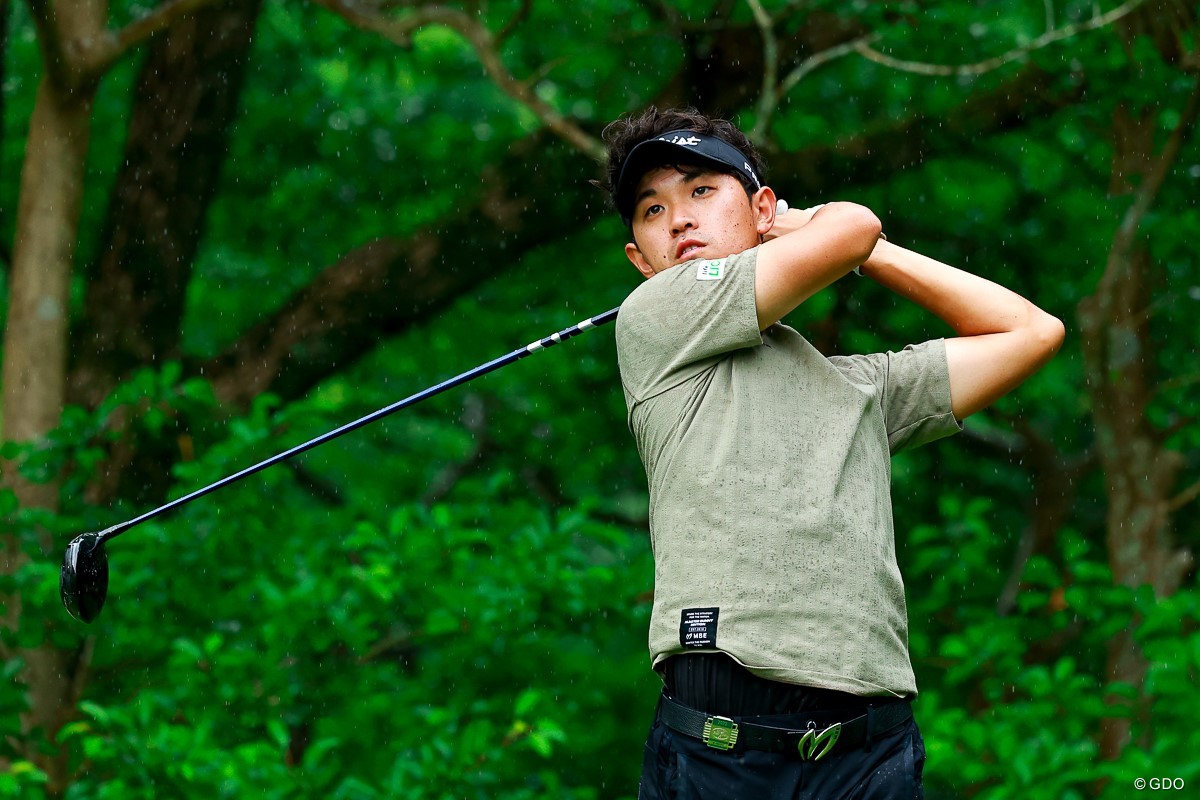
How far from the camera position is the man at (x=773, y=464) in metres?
2.21

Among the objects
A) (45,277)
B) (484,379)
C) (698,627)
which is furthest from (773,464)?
(484,379)

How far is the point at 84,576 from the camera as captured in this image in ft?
10.7

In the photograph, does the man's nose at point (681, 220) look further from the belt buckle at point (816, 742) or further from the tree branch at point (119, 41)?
the tree branch at point (119, 41)

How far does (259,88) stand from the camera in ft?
28.1

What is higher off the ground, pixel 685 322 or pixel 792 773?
pixel 685 322

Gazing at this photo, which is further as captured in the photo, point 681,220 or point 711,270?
point 681,220

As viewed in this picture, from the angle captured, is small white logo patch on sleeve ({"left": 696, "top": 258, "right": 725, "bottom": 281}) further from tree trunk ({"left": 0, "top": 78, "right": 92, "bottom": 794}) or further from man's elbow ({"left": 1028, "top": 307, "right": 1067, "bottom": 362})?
tree trunk ({"left": 0, "top": 78, "right": 92, "bottom": 794})

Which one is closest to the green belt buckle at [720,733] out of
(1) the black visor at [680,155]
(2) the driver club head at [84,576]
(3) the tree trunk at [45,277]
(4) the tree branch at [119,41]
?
(1) the black visor at [680,155]

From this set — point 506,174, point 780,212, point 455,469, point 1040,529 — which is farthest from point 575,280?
point 780,212

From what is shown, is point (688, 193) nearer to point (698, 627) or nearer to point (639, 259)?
point (639, 259)

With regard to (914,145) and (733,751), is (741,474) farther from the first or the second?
(914,145)

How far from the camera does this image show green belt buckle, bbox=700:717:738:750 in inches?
87.7

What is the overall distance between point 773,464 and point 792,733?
42 centimetres

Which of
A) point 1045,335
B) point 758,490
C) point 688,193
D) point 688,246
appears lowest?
point 758,490
